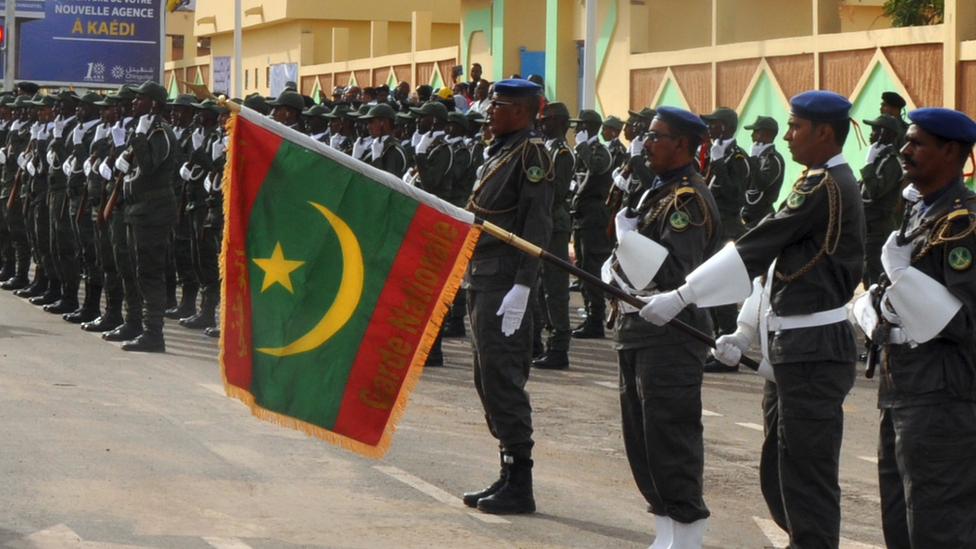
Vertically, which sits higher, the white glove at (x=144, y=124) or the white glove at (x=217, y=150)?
the white glove at (x=144, y=124)

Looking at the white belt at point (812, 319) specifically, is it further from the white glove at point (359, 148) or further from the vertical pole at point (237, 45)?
the vertical pole at point (237, 45)

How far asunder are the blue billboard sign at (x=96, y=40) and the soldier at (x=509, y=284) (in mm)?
25993

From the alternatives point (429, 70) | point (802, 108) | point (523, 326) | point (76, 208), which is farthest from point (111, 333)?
point (429, 70)

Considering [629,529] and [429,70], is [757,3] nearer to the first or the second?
[429,70]

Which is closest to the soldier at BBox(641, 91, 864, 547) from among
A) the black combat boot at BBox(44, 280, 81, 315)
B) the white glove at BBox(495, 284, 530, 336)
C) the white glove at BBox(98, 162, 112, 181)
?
the white glove at BBox(495, 284, 530, 336)

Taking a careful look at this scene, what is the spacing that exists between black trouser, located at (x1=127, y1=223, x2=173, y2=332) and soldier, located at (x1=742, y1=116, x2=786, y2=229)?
203 inches

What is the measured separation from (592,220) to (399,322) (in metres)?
7.97

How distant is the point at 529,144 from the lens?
725 cm

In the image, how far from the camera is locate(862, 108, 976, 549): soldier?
4953 mm

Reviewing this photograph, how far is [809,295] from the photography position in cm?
557

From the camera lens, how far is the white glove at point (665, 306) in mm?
5598

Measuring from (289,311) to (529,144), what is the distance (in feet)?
5.15

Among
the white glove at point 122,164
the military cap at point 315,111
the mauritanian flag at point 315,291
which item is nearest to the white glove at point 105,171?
the white glove at point 122,164

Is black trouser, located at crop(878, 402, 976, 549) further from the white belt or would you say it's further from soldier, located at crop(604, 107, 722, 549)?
soldier, located at crop(604, 107, 722, 549)
